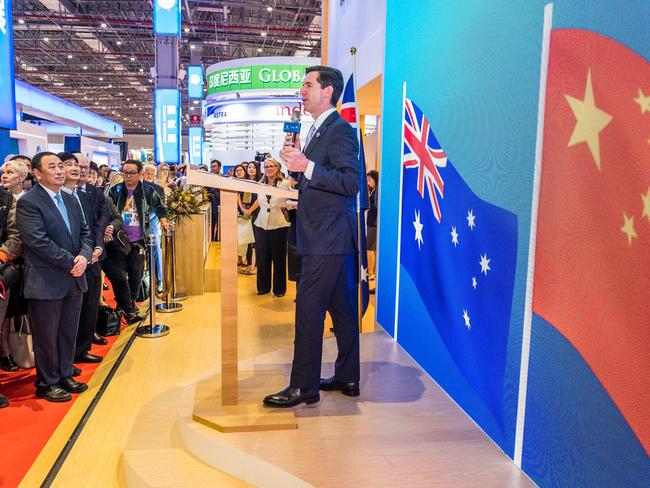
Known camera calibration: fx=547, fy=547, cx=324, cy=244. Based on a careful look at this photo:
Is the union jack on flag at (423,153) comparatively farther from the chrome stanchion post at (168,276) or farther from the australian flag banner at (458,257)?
the chrome stanchion post at (168,276)

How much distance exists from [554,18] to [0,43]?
4.64m

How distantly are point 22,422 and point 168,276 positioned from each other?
9.40 feet

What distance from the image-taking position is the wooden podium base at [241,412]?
2434 millimetres

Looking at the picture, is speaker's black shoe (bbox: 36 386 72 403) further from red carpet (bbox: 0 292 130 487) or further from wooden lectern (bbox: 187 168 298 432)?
wooden lectern (bbox: 187 168 298 432)

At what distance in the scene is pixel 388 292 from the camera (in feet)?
13.1

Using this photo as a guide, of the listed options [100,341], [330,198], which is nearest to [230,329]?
[330,198]

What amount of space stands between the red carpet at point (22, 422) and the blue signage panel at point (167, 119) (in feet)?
29.1

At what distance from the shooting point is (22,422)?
10.0 feet

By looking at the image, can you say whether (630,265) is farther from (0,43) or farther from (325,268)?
(0,43)

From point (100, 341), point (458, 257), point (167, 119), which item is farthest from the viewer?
point (167, 119)

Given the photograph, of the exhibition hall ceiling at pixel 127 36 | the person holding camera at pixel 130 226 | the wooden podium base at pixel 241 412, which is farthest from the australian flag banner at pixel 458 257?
the exhibition hall ceiling at pixel 127 36

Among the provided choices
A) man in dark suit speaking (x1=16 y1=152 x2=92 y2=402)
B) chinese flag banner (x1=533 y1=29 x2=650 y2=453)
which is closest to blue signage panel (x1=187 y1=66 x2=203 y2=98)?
man in dark suit speaking (x1=16 y1=152 x2=92 y2=402)

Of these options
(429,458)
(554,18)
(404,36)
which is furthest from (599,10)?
(404,36)

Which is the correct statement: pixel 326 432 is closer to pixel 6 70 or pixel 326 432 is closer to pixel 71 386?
pixel 71 386
